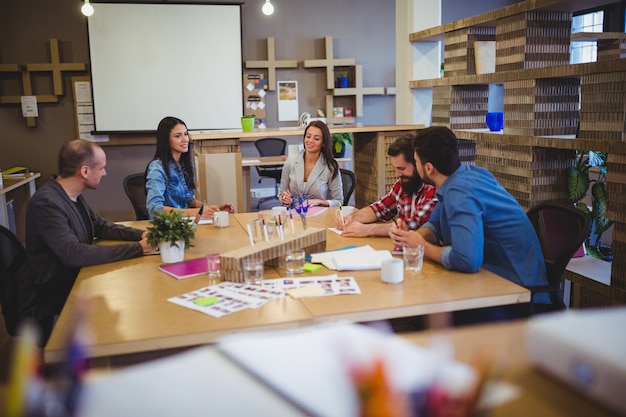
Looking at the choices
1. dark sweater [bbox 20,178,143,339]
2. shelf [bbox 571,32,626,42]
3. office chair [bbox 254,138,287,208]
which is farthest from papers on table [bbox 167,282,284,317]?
office chair [bbox 254,138,287,208]

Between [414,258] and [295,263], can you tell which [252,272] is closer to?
[295,263]

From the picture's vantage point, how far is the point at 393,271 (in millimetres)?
2150

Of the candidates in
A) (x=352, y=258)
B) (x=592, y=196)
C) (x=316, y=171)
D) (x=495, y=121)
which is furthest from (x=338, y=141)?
(x=352, y=258)

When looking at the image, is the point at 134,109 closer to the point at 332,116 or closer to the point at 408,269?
the point at 332,116

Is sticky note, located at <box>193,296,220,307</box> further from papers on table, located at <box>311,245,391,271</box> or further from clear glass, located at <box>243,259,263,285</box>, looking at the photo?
papers on table, located at <box>311,245,391,271</box>

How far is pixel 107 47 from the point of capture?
718cm

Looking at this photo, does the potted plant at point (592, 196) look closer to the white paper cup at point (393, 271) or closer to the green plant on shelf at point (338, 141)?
the white paper cup at point (393, 271)

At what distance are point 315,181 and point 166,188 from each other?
1.05 m

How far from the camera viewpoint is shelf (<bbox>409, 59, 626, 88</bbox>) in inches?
105

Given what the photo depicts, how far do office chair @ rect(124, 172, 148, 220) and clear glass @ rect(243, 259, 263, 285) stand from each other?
209cm

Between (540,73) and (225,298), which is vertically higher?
(540,73)

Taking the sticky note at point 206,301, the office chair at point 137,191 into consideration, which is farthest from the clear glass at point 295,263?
the office chair at point 137,191

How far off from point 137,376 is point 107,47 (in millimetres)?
7058

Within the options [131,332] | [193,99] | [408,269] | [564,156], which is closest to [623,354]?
[131,332]
